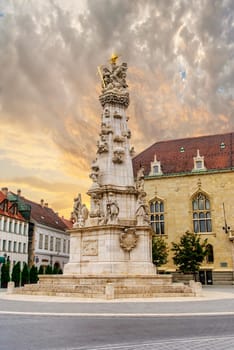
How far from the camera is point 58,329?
1055cm

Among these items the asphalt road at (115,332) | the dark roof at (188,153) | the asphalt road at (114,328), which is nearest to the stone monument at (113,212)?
the asphalt road at (114,328)

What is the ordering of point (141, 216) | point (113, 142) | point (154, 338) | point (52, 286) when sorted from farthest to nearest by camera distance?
point (113, 142)
point (141, 216)
point (52, 286)
point (154, 338)

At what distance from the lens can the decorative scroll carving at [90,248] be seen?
80.9ft

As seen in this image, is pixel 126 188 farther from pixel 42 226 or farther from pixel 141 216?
pixel 42 226

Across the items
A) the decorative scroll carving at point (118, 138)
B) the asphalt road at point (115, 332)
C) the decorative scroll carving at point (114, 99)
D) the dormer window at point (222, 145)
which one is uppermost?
the dormer window at point (222, 145)

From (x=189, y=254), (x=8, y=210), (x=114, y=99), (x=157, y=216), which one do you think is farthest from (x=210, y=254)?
(x=8, y=210)

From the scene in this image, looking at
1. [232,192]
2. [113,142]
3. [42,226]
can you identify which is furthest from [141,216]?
[42,226]

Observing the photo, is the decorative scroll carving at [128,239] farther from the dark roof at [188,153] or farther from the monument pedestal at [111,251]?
the dark roof at [188,153]

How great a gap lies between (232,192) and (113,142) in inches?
1052

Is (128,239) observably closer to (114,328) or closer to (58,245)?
(114,328)

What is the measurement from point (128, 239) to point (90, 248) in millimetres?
2553

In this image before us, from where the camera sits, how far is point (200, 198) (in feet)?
168

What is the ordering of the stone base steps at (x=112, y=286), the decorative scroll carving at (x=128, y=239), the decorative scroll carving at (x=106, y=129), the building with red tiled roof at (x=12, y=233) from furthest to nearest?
the building with red tiled roof at (x=12, y=233) < the decorative scroll carving at (x=106, y=129) < the decorative scroll carving at (x=128, y=239) < the stone base steps at (x=112, y=286)

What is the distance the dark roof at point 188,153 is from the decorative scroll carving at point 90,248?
98.9 ft
